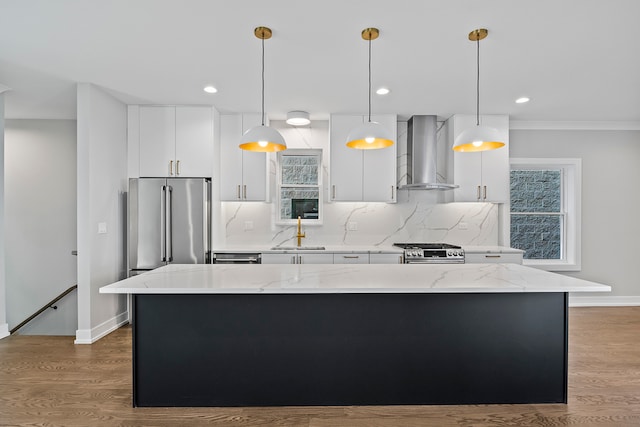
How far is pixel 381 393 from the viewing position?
7.57 ft

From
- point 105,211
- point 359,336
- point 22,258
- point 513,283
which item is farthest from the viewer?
point 22,258

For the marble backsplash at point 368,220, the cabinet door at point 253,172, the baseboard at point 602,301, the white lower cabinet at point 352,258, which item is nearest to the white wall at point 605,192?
the baseboard at point 602,301

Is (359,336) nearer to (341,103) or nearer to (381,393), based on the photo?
(381,393)

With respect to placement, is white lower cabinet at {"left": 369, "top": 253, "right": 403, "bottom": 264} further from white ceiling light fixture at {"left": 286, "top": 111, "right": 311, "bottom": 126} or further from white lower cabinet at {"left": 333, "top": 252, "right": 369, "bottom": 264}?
white ceiling light fixture at {"left": 286, "top": 111, "right": 311, "bottom": 126}

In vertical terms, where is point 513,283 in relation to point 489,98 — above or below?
below

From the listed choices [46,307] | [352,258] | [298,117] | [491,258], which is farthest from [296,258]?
[46,307]

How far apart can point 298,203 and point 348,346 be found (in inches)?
109

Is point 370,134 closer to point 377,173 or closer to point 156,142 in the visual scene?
point 377,173

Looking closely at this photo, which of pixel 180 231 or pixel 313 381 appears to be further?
pixel 180 231

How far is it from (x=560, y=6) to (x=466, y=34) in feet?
1.85

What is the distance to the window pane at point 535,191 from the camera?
498 cm

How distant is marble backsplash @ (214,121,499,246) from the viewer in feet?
15.6

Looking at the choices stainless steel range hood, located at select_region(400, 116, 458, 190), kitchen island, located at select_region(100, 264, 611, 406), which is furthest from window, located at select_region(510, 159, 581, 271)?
kitchen island, located at select_region(100, 264, 611, 406)

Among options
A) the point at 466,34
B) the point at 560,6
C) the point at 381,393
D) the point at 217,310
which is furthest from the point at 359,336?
the point at 560,6
